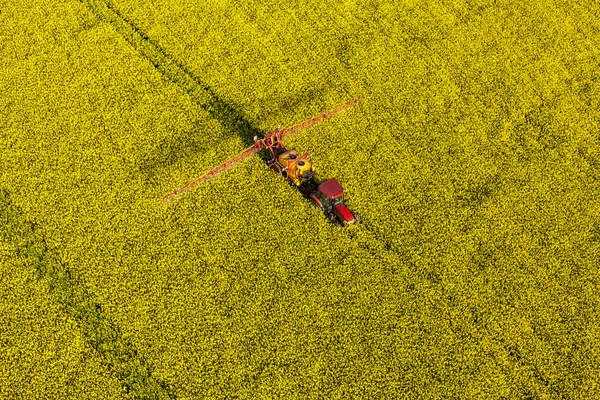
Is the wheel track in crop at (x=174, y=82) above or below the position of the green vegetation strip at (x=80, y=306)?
above

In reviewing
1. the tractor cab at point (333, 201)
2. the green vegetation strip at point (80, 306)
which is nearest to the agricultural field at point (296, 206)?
the green vegetation strip at point (80, 306)

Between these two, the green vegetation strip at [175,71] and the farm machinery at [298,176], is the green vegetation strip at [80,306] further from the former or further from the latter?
the green vegetation strip at [175,71]

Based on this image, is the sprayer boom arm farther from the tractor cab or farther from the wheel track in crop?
the tractor cab

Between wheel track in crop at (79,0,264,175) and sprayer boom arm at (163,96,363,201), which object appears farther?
wheel track in crop at (79,0,264,175)

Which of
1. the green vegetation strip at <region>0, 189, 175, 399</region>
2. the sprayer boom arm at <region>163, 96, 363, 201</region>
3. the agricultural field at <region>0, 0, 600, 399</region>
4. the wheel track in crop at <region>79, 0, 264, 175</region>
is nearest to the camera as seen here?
the green vegetation strip at <region>0, 189, 175, 399</region>

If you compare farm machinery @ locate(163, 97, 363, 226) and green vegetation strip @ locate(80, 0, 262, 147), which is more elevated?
farm machinery @ locate(163, 97, 363, 226)

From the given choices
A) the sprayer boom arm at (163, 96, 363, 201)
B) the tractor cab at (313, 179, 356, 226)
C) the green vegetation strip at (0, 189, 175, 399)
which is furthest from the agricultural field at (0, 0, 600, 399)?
the tractor cab at (313, 179, 356, 226)

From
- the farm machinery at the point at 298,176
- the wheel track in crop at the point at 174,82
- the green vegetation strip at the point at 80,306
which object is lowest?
the green vegetation strip at the point at 80,306
